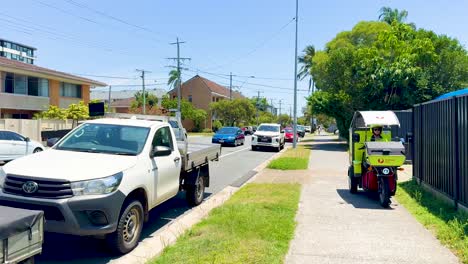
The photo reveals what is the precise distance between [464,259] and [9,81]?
31.3 meters

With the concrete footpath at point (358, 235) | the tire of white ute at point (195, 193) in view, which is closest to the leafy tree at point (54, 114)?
the tire of white ute at point (195, 193)

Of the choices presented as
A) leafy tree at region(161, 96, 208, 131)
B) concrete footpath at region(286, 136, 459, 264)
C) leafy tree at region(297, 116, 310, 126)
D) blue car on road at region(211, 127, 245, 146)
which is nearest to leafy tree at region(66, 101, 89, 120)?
blue car on road at region(211, 127, 245, 146)

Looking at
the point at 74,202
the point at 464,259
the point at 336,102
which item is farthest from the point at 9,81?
the point at 464,259

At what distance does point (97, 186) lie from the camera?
5246 mm

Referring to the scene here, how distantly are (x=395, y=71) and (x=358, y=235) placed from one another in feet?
69.7

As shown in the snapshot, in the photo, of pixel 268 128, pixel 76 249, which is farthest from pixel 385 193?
pixel 268 128

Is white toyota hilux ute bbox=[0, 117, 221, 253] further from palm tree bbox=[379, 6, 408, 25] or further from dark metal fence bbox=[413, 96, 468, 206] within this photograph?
palm tree bbox=[379, 6, 408, 25]

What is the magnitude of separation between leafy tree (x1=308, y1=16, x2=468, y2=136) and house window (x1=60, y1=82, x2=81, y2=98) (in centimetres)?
2147

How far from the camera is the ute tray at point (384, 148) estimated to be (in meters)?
8.82

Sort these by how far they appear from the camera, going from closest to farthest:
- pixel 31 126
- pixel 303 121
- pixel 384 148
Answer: pixel 384 148 → pixel 31 126 → pixel 303 121

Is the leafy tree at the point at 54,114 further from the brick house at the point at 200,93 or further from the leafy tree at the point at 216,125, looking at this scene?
the brick house at the point at 200,93

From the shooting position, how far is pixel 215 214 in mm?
7664

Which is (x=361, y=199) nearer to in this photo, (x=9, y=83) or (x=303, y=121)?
(x=9, y=83)

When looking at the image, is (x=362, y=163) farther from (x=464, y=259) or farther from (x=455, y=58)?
(x=455, y=58)
